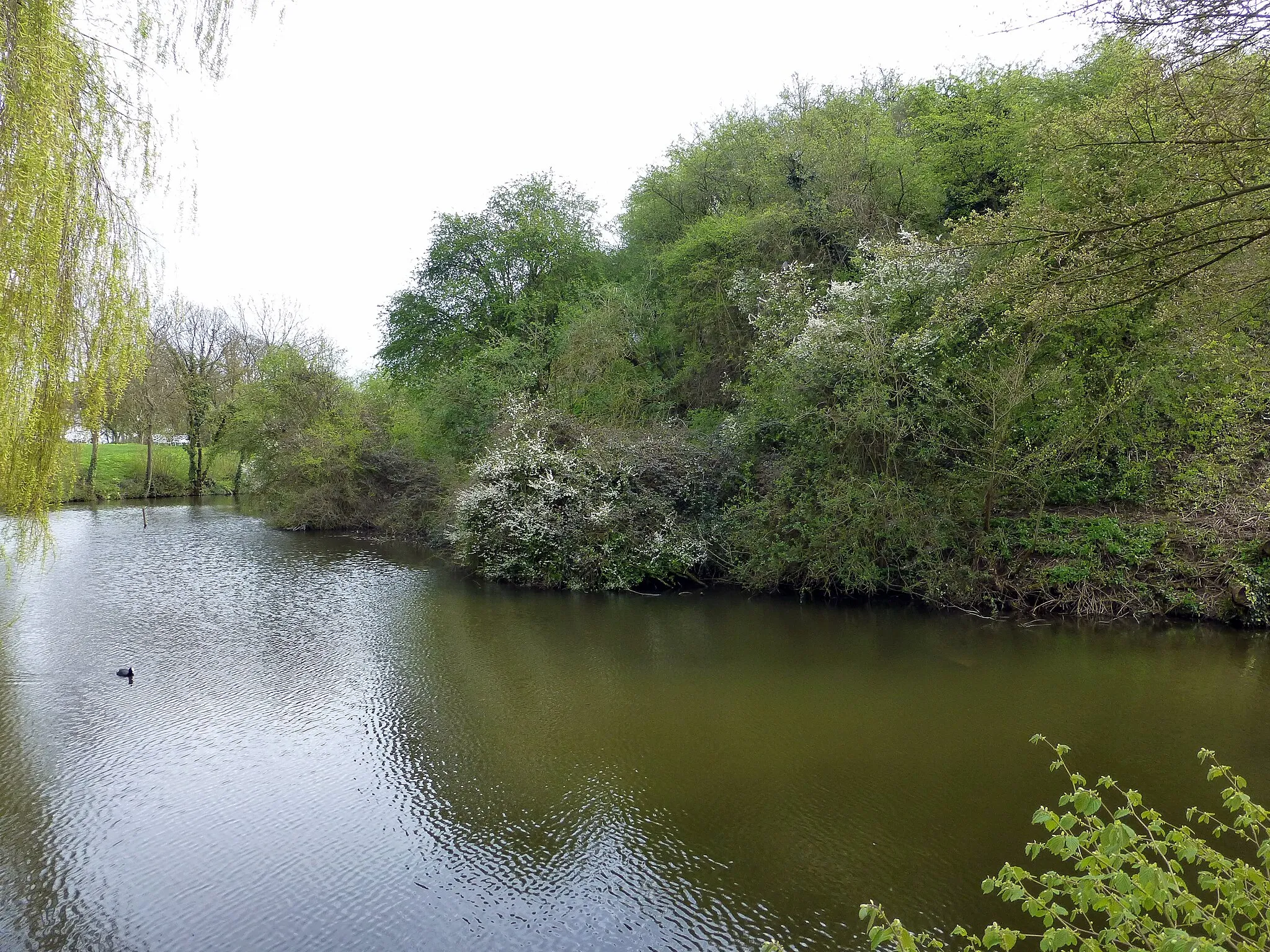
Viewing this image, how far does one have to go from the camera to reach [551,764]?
6.88 metres

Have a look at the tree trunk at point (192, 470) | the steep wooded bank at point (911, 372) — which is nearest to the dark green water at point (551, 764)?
the steep wooded bank at point (911, 372)

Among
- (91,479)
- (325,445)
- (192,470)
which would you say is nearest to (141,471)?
(192,470)

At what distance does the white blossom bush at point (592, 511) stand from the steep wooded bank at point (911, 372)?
6 cm

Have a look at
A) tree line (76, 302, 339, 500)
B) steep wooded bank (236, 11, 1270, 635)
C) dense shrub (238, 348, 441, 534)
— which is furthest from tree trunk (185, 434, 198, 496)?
steep wooded bank (236, 11, 1270, 635)

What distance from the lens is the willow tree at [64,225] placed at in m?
3.78

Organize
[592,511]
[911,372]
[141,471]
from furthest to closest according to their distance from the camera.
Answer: [141,471] < [592,511] < [911,372]

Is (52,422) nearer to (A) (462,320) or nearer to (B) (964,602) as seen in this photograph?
(B) (964,602)

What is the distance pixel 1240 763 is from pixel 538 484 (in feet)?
35.6

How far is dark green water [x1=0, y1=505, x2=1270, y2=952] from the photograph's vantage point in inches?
188

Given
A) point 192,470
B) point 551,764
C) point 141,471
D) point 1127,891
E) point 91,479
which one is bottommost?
point 551,764

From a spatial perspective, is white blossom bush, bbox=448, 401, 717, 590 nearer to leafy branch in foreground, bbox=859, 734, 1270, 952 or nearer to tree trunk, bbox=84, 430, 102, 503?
leafy branch in foreground, bbox=859, 734, 1270, 952

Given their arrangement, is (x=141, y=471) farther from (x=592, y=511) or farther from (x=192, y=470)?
(x=592, y=511)

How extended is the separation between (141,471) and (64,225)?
110 ft

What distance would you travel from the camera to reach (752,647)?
10.6 metres
